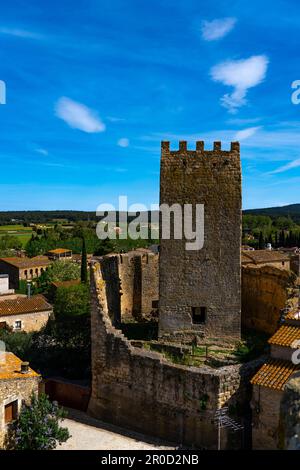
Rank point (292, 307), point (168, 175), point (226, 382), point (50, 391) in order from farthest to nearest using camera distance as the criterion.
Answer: point (50, 391) → point (168, 175) → point (292, 307) → point (226, 382)

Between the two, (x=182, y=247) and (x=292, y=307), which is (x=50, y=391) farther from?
(x=292, y=307)

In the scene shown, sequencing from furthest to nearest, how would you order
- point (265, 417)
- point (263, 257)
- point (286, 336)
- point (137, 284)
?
point (263, 257) → point (137, 284) → point (286, 336) → point (265, 417)

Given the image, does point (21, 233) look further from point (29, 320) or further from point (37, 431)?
point (37, 431)

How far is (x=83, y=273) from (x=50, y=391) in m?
31.6

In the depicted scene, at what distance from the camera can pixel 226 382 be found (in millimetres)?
13336

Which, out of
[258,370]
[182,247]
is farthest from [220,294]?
[258,370]

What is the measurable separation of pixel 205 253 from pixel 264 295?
4384 mm

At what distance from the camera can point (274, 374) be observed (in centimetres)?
1277

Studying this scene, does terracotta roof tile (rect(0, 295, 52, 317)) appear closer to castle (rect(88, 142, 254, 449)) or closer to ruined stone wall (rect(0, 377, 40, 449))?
castle (rect(88, 142, 254, 449))

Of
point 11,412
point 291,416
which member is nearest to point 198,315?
point 11,412

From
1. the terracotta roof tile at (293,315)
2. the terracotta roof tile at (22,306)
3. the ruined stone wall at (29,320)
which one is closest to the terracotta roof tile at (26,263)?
the terracotta roof tile at (22,306)

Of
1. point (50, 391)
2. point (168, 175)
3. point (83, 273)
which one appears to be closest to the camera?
point (168, 175)

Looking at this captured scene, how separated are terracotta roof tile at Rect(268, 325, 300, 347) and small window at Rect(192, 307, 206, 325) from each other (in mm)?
4296

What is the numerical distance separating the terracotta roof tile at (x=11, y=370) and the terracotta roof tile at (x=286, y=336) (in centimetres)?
778
